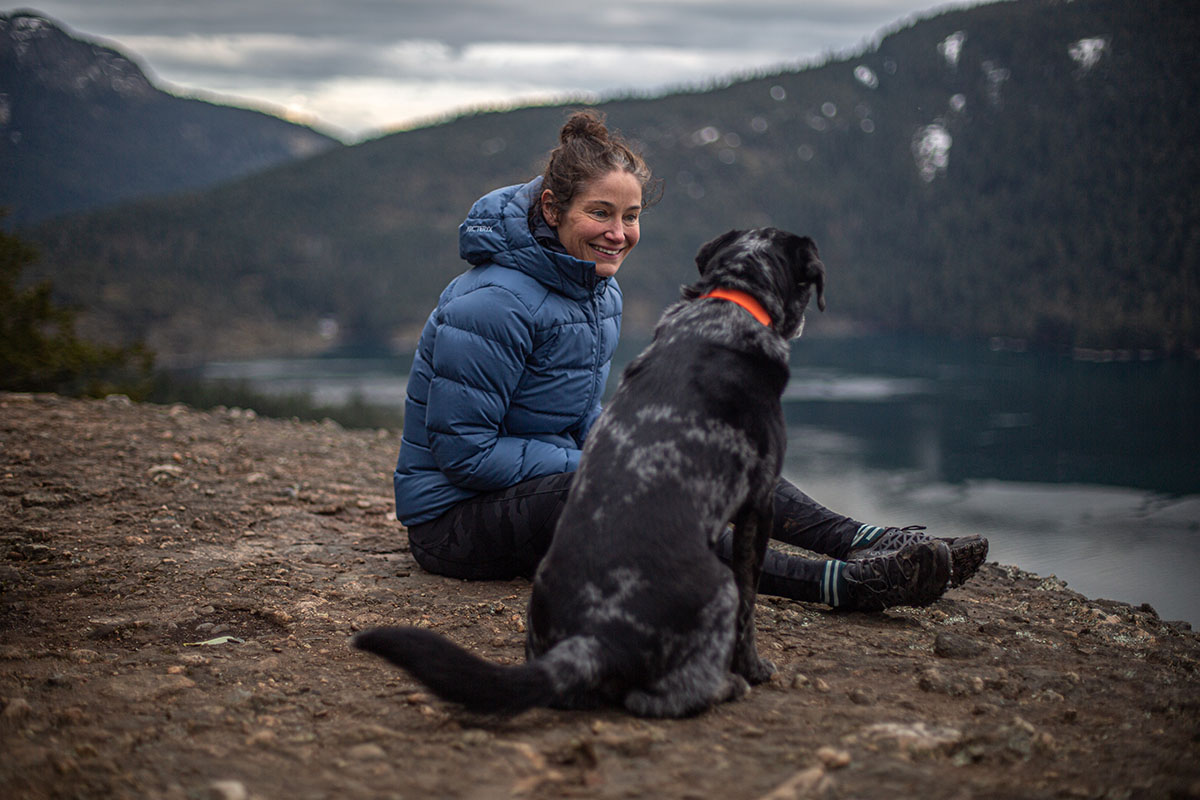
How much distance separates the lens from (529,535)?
11.8ft

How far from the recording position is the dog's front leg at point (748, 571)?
2705 millimetres

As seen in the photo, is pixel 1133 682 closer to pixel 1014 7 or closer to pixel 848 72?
pixel 1014 7

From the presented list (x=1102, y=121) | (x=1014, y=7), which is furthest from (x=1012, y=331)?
(x=1014, y=7)

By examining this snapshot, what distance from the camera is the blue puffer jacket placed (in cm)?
336

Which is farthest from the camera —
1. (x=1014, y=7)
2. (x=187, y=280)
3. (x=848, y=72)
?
(x=848, y=72)

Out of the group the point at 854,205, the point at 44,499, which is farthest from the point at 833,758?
the point at 854,205

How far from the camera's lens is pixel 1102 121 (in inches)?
3767

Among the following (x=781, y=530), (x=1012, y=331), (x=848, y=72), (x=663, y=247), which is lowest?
(x=781, y=530)

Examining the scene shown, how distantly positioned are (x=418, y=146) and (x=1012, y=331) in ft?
324

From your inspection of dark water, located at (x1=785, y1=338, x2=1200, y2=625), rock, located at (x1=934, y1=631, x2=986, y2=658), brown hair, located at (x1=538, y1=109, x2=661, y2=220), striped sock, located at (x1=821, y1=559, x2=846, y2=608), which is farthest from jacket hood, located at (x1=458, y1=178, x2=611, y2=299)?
dark water, located at (x1=785, y1=338, x2=1200, y2=625)

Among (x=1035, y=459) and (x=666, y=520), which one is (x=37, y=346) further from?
(x=1035, y=459)

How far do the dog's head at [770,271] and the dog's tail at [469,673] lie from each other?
1.42 metres

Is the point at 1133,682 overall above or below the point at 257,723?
above

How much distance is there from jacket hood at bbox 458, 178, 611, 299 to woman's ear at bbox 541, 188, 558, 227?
0.21 ft
